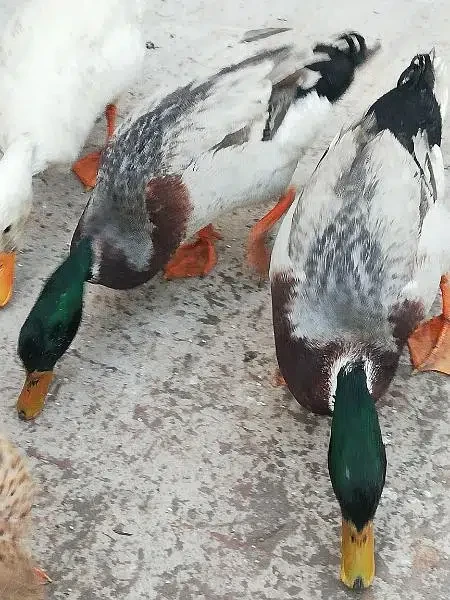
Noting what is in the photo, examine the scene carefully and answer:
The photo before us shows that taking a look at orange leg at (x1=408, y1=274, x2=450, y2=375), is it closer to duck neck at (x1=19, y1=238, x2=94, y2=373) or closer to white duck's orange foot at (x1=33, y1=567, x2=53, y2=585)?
duck neck at (x1=19, y1=238, x2=94, y2=373)

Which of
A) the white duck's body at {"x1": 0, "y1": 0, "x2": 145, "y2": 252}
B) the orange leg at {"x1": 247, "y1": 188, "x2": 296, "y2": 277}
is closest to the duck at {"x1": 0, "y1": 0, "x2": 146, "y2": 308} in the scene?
the white duck's body at {"x1": 0, "y1": 0, "x2": 145, "y2": 252}

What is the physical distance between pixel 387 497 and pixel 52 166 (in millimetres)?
1693

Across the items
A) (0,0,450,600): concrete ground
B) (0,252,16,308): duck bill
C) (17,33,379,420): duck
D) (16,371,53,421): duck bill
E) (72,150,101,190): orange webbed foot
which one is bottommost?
(0,0,450,600): concrete ground

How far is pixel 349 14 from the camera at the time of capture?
13.4 ft

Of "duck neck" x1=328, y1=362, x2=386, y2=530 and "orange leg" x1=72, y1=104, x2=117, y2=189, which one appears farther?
"orange leg" x1=72, y1=104, x2=117, y2=189

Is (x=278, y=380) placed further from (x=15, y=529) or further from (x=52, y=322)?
(x=15, y=529)

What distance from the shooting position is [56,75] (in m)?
3.12

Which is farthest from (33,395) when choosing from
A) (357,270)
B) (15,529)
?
(357,270)

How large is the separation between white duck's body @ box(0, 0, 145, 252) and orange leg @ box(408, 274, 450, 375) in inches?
54.4

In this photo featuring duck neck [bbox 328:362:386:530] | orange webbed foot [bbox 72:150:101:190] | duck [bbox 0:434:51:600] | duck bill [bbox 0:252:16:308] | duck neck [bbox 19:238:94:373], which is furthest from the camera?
orange webbed foot [bbox 72:150:101:190]

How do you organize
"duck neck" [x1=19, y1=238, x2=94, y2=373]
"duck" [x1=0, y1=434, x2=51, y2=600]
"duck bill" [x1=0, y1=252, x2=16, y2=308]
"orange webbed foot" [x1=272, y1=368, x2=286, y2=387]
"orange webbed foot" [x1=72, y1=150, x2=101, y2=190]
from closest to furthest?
Answer: "duck" [x1=0, y1=434, x2=51, y2=600]
"duck neck" [x1=19, y1=238, x2=94, y2=373]
"orange webbed foot" [x1=272, y1=368, x2=286, y2=387]
"duck bill" [x1=0, y1=252, x2=16, y2=308]
"orange webbed foot" [x1=72, y1=150, x2=101, y2=190]

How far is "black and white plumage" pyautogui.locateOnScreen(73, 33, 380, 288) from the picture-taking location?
2.75 metres

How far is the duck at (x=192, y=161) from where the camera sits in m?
2.74

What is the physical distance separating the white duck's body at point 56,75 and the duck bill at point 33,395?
24.0 inches
